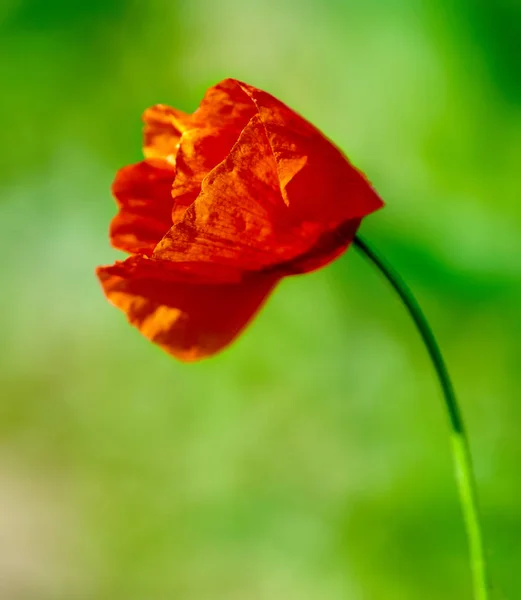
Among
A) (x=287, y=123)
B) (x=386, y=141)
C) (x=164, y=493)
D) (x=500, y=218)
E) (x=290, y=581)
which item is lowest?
(x=290, y=581)

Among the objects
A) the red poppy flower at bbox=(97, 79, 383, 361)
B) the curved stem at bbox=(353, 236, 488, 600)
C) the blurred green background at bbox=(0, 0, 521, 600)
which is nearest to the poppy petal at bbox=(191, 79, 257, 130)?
the red poppy flower at bbox=(97, 79, 383, 361)

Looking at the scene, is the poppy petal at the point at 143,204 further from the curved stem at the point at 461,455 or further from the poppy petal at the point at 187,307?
the curved stem at the point at 461,455

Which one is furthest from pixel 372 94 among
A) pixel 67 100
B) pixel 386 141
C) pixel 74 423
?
pixel 74 423

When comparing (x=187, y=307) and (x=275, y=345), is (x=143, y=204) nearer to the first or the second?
(x=187, y=307)

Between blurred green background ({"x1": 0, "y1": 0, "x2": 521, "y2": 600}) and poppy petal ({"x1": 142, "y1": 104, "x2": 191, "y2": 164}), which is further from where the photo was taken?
blurred green background ({"x1": 0, "y1": 0, "x2": 521, "y2": 600})

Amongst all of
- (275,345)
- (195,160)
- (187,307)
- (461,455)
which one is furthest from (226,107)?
(275,345)

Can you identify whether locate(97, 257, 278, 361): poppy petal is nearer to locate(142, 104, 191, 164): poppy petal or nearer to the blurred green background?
locate(142, 104, 191, 164): poppy petal

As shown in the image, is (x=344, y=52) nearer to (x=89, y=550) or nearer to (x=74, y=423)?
(x=74, y=423)
